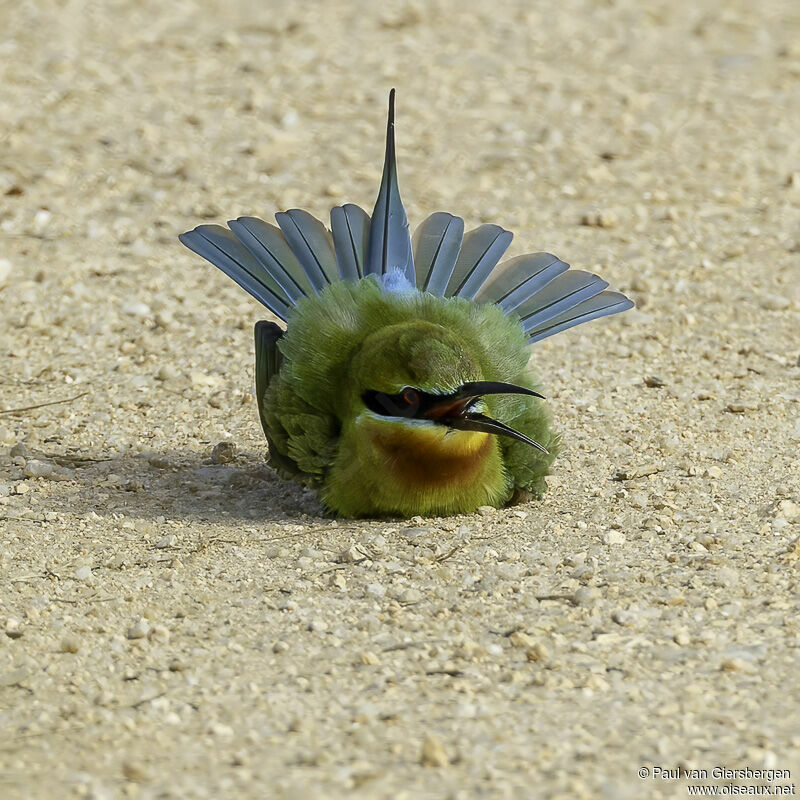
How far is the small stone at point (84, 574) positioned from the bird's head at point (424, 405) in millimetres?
811

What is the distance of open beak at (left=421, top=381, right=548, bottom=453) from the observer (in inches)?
146

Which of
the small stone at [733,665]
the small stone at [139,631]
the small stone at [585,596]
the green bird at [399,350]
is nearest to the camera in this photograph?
the small stone at [733,665]

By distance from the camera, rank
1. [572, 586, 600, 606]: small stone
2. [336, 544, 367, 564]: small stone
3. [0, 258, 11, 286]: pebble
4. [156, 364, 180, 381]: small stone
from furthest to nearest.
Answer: [0, 258, 11, 286]: pebble < [156, 364, 180, 381]: small stone < [336, 544, 367, 564]: small stone < [572, 586, 600, 606]: small stone

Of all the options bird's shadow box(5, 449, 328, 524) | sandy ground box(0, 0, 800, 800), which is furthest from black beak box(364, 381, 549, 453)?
bird's shadow box(5, 449, 328, 524)

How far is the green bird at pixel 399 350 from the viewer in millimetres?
3791

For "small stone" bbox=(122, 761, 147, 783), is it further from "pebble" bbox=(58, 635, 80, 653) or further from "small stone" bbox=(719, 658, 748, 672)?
"small stone" bbox=(719, 658, 748, 672)

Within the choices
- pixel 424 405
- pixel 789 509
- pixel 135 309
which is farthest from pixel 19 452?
pixel 789 509

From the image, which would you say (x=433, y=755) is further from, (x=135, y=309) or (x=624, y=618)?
(x=135, y=309)

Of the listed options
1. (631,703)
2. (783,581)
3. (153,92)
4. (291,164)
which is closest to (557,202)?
(291,164)

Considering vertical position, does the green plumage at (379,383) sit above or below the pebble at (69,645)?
above

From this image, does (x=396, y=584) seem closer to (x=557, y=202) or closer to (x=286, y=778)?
(x=286, y=778)

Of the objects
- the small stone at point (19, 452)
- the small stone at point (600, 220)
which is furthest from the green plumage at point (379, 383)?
the small stone at point (600, 220)

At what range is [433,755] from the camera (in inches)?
108

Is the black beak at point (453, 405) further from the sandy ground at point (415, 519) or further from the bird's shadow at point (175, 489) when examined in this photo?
the bird's shadow at point (175, 489)
